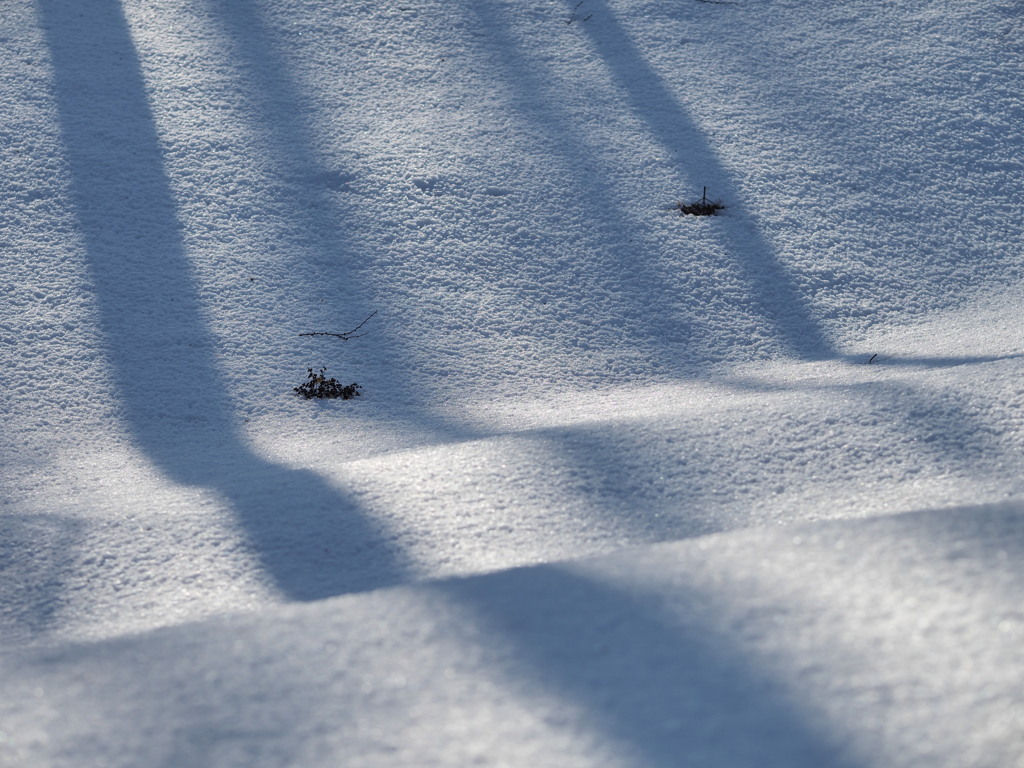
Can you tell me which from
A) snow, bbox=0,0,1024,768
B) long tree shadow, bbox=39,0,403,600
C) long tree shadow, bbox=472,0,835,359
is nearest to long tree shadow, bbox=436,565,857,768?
snow, bbox=0,0,1024,768

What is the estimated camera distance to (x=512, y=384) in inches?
120

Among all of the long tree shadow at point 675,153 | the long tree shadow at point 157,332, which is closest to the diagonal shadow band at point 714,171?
the long tree shadow at point 675,153

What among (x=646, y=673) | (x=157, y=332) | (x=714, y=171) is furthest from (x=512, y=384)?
(x=646, y=673)

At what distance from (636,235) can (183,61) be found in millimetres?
2379

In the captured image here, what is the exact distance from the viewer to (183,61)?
14.7 feet

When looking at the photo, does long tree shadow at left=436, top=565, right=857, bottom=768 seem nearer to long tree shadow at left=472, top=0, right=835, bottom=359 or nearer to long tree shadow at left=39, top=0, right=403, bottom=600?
long tree shadow at left=39, top=0, right=403, bottom=600

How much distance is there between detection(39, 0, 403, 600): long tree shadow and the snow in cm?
2

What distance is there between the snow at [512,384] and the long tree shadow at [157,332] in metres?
0.02

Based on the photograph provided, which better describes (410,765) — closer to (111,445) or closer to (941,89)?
(111,445)

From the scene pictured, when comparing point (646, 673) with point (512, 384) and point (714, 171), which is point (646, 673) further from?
point (714, 171)

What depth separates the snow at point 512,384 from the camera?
50.8 inches

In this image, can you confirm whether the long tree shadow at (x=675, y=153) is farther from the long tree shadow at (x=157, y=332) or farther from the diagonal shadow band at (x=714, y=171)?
the long tree shadow at (x=157, y=332)

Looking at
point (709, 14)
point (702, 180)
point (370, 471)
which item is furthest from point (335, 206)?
point (709, 14)

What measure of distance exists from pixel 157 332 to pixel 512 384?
1.23 metres
